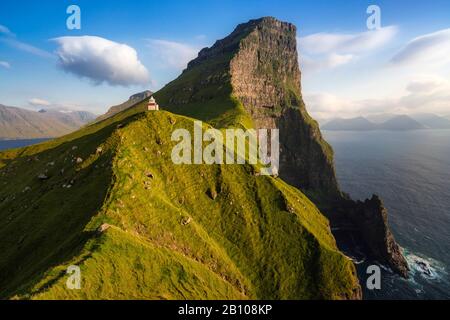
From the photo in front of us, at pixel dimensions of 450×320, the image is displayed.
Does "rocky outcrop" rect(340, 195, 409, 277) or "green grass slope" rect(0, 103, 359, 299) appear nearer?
"green grass slope" rect(0, 103, 359, 299)

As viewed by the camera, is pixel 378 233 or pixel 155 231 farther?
pixel 378 233

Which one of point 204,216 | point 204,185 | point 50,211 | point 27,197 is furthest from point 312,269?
point 27,197

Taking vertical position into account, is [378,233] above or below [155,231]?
below

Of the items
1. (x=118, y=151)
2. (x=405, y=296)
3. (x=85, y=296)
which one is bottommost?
(x=405, y=296)

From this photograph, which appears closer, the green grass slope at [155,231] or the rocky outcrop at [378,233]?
the green grass slope at [155,231]

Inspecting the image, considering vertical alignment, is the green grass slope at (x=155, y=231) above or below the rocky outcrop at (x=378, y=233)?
above

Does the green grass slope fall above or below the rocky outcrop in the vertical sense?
above
